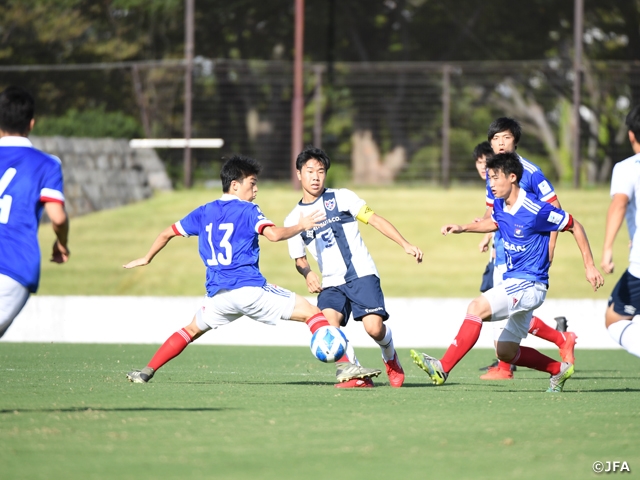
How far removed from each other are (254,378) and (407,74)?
15710 mm

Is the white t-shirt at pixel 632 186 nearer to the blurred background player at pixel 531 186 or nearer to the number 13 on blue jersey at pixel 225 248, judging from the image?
the blurred background player at pixel 531 186

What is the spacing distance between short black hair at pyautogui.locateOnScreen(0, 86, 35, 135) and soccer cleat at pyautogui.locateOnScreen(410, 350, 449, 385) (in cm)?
326

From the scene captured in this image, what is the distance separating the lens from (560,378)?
7594mm

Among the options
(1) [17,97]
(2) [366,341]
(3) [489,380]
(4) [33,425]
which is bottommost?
(2) [366,341]

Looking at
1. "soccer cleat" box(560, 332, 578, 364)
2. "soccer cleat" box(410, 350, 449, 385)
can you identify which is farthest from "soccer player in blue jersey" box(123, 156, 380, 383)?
"soccer cleat" box(560, 332, 578, 364)

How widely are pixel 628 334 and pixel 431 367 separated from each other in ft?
5.50

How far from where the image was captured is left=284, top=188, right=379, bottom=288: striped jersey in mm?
7934

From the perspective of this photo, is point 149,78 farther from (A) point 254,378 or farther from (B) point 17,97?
(B) point 17,97

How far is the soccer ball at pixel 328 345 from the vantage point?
7312 mm

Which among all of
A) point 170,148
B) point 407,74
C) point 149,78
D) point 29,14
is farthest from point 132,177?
point 29,14

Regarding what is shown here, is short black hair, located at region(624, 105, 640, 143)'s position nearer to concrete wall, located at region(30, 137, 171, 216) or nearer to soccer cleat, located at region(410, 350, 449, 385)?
soccer cleat, located at region(410, 350, 449, 385)

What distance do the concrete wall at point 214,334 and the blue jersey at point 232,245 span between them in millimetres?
6972

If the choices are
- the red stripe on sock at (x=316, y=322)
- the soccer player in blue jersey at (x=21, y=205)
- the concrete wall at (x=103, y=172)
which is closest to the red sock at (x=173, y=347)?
the red stripe on sock at (x=316, y=322)

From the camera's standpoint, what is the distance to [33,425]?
5418mm
